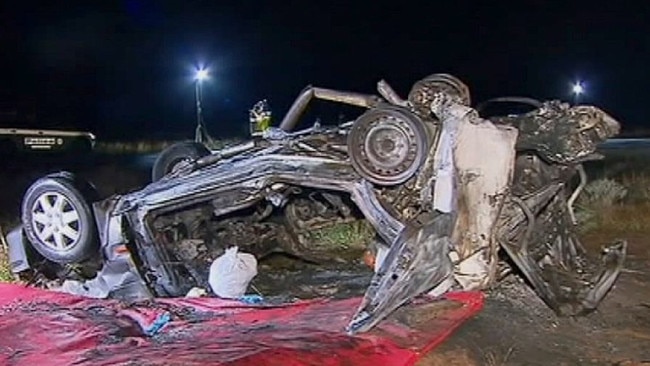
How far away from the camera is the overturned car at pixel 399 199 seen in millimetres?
5141

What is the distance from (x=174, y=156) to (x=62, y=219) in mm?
1007

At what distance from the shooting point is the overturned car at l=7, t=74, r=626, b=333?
5.14m

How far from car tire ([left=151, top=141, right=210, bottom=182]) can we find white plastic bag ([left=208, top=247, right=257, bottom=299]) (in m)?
1.00

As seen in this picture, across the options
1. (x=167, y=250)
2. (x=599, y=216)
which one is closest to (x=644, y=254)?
(x=599, y=216)

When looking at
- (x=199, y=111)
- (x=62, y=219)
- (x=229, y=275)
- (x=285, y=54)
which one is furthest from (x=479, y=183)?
(x=285, y=54)

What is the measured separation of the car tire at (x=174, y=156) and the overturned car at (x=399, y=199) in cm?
42

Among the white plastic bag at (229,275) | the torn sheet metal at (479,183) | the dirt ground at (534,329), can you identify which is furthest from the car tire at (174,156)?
the torn sheet metal at (479,183)

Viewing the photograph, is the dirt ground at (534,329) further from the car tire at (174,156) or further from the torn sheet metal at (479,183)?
the car tire at (174,156)

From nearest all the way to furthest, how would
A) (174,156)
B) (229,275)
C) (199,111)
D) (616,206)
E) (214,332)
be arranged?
(214,332), (229,275), (174,156), (616,206), (199,111)

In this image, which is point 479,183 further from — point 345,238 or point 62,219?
point 345,238

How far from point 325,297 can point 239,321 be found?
1248mm

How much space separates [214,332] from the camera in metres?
5.07

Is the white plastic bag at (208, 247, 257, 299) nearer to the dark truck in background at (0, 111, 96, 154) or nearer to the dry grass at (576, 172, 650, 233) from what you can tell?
the dry grass at (576, 172, 650, 233)

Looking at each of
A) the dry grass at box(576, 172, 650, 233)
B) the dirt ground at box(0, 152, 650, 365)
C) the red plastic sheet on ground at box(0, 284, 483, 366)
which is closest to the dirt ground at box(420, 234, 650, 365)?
the dirt ground at box(0, 152, 650, 365)
